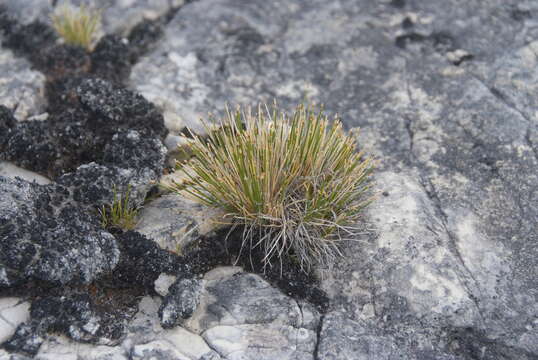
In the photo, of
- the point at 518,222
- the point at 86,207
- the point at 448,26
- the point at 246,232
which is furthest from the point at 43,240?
the point at 448,26

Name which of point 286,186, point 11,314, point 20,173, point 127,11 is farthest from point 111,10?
point 11,314

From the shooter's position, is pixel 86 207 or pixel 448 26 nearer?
pixel 86 207

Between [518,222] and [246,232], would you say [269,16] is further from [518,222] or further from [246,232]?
[518,222]

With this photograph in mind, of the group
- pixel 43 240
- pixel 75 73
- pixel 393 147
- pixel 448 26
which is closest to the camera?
pixel 43 240

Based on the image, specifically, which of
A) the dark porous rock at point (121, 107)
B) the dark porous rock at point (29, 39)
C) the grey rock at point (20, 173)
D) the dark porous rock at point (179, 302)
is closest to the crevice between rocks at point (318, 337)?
the dark porous rock at point (179, 302)

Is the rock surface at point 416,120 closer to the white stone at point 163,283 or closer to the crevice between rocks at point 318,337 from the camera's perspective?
the crevice between rocks at point 318,337

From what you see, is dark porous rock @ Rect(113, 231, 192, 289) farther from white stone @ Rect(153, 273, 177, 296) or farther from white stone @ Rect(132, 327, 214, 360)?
white stone @ Rect(132, 327, 214, 360)

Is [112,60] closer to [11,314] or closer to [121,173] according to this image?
[121,173]
